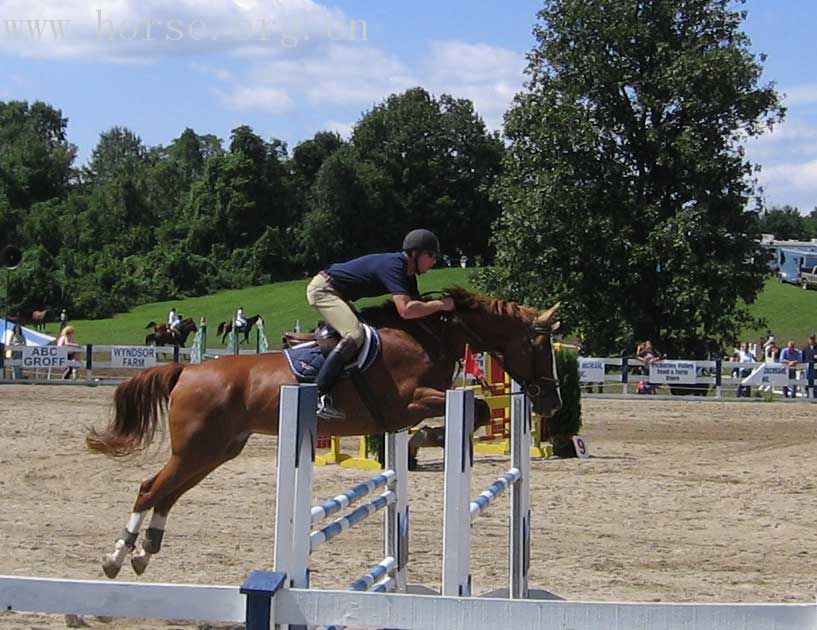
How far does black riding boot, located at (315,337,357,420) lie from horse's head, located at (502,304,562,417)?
111cm

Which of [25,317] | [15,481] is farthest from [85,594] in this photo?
[25,317]

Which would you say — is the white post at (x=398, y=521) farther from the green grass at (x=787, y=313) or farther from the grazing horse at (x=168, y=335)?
the green grass at (x=787, y=313)

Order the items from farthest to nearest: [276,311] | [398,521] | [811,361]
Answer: [276,311]
[811,361]
[398,521]

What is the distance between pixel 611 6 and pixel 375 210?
1521 inches

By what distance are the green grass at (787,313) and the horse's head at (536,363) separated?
37.2 metres

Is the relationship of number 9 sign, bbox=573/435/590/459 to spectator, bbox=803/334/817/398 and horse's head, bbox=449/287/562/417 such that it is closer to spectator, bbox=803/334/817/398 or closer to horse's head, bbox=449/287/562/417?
horse's head, bbox=449/287/562/417

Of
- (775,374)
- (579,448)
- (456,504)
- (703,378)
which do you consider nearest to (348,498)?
(456,504)

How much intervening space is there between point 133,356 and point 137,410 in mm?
21281

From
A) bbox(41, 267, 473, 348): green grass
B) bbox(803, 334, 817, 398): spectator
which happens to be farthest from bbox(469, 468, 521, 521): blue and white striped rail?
bbox(41, 267, 473, 348): green grass

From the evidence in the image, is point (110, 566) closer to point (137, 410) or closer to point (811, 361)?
point (137, 410)

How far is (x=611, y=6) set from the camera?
31.3 meters

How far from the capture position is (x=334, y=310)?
6711 mm

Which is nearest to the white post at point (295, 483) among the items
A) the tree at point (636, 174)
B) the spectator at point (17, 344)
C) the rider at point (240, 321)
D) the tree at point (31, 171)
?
the spectator at point (17, 344)

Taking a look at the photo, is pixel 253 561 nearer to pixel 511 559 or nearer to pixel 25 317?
pixel 511 559
